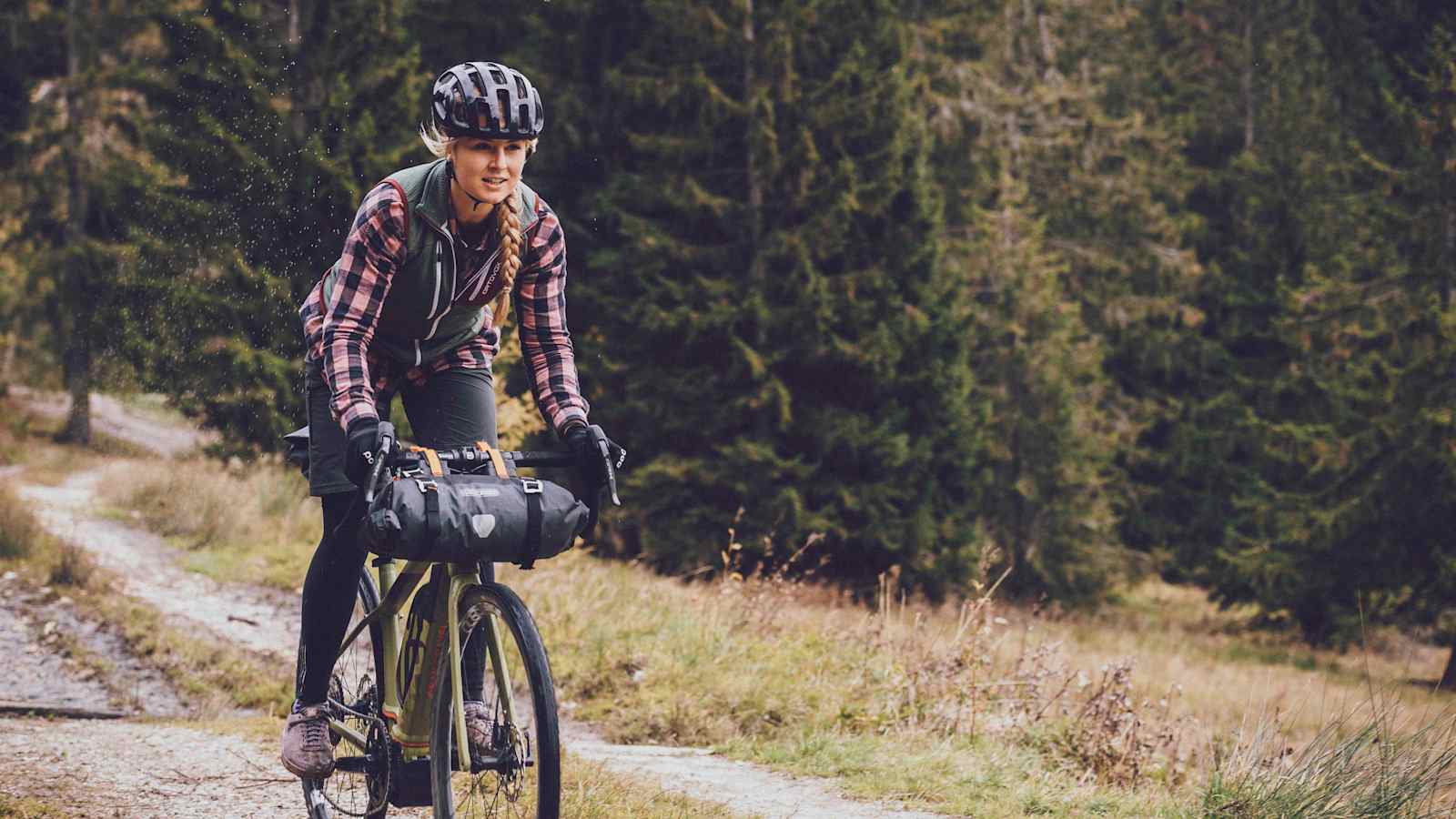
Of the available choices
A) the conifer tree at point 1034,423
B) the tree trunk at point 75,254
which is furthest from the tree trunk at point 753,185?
the tree trunk at point 75,254

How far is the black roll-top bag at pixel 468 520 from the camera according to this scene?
3.20 m

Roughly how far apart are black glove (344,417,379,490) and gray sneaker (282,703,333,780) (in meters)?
1.15

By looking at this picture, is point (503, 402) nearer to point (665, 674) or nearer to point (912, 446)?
point (665, 674)

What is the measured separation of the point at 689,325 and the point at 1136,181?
11590 millimetres

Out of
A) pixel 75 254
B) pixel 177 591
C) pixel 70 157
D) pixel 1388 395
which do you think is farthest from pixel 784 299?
pixel 70 157

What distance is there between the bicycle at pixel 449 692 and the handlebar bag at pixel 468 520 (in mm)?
102

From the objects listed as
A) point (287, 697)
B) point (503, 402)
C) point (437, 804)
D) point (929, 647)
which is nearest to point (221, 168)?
point (503, 402)

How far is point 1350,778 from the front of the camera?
468cm

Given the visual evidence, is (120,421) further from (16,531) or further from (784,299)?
(16,531)

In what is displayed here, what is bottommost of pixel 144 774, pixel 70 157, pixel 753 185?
pixel 144 774

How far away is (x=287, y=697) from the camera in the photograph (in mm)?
7211

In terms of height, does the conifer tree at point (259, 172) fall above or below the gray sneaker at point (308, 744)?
above

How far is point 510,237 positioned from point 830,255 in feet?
55.0

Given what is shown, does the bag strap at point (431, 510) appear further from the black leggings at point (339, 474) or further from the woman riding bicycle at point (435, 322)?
the black leggings at point (339, 474)
